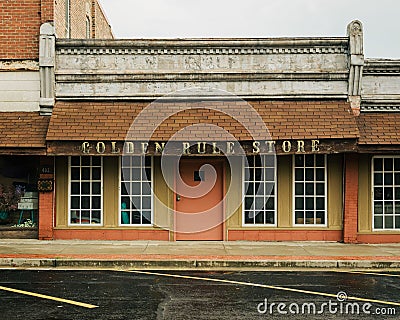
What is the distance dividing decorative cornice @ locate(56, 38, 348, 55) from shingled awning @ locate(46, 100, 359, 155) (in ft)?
4.42

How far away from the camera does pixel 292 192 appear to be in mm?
16688

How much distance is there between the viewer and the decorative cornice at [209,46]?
1669 centimetres

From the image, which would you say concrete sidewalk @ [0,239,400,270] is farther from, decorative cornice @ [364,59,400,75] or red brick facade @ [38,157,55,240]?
decorative cornice @ [364,59,400,75]

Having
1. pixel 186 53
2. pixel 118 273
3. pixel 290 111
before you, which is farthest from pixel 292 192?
Answer: pixel 118 273

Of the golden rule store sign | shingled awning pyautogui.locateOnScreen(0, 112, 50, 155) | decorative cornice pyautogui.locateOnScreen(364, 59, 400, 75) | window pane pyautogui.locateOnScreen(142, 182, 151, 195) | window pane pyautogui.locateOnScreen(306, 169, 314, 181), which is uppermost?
decorative cornice pyautogui.locateOnScreen(364, 59, 400, 75)

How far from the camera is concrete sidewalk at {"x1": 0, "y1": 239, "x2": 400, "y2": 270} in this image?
13492 mm

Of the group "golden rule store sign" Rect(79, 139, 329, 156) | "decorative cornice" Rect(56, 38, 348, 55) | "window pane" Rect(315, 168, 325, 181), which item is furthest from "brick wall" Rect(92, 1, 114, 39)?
"window pane" Rect(315, 168, 325, 181)

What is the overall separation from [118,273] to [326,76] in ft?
25.1

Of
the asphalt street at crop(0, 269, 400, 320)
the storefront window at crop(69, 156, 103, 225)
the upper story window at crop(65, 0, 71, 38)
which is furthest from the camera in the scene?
the upper story window at crop(65, 0, 71, 38)

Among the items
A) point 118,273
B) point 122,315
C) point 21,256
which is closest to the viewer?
point 122,315

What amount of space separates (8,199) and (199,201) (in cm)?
491

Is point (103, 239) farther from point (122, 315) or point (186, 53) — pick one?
point (122, 315)

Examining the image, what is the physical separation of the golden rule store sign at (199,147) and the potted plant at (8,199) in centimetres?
251

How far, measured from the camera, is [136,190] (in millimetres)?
16719
